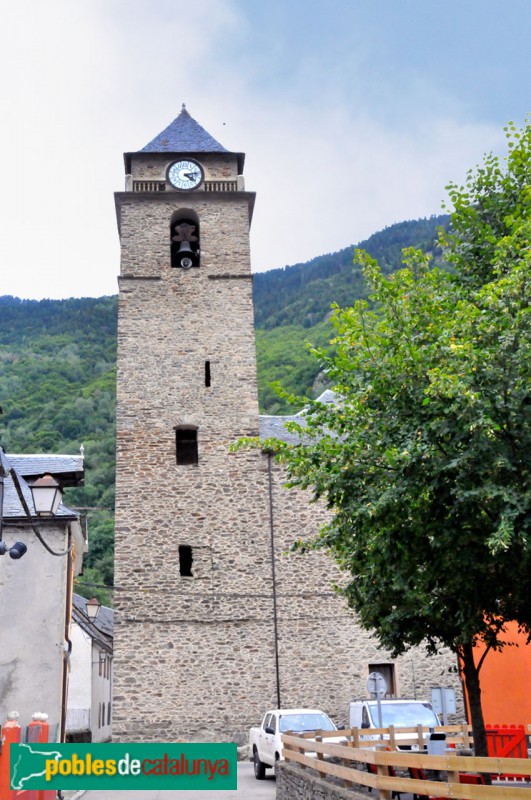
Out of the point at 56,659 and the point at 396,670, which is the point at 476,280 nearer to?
the point at 56,659

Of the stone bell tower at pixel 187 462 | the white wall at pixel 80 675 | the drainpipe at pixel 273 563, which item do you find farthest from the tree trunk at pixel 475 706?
the white wall at pixel 80 675

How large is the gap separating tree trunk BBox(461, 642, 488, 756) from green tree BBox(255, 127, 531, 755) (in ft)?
0.08

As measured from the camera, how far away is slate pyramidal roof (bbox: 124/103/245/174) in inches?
901

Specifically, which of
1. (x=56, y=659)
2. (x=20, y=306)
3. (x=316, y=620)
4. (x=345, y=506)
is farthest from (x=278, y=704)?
(x=20, y=306)

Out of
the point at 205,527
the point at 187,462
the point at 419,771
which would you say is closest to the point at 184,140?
the point at 187,462

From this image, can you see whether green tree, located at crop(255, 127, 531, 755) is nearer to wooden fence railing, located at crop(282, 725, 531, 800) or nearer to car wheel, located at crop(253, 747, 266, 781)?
wooden fence railing, located at crop(282, 725, 531, 800)

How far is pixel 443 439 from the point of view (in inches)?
328

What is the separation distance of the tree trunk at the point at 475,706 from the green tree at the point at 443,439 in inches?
1.0

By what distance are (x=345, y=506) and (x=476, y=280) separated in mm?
3142

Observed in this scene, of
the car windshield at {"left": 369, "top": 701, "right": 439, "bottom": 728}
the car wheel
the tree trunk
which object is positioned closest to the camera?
the tree trunk

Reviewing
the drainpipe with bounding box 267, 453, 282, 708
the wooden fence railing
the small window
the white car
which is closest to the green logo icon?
the wooden fence railing

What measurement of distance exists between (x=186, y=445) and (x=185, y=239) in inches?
219

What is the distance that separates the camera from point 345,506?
959cm

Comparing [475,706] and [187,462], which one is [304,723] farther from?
[187,462]
